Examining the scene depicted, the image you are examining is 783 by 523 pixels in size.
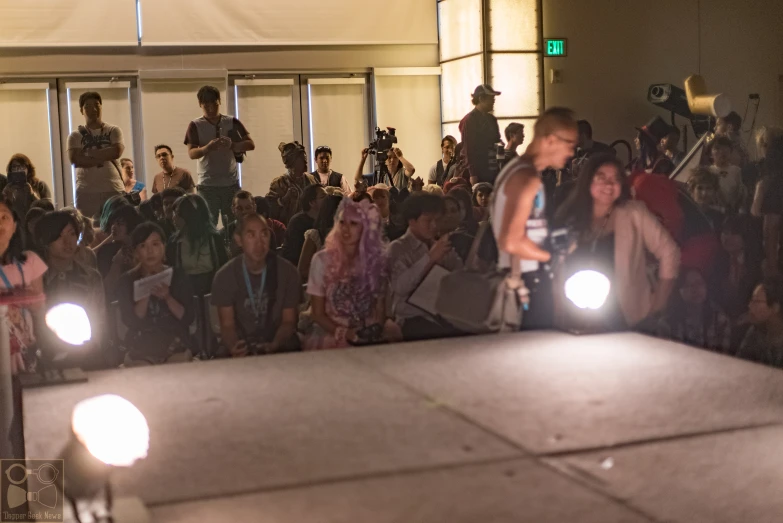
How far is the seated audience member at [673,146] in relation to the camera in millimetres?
5523

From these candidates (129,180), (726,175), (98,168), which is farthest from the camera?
(129,180)

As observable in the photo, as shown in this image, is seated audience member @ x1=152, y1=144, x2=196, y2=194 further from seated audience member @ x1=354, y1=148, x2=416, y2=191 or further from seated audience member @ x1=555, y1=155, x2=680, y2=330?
seated audience member @ x1=555, y1=155, x2=680, y2=330

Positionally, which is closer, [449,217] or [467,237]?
[467,237]

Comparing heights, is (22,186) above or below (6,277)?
above

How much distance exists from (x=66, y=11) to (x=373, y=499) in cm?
977

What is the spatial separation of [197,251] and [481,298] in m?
1.51

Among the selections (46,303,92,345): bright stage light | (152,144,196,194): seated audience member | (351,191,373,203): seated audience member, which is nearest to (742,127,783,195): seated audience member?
(351,191,373,203): seated audience member

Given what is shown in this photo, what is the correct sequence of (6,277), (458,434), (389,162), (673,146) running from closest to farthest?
(458,434)
(6,277)
(673,146)
(389,162)

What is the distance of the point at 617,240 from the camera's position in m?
4.89

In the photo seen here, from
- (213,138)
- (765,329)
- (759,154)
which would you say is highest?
(213,138)

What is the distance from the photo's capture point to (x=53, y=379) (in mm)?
4309

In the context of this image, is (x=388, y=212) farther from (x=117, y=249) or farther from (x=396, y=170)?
(x=396, y=170)

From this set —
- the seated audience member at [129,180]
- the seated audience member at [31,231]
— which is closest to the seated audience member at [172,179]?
the seated audience member at [129,180]

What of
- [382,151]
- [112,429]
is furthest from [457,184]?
[382,151]
